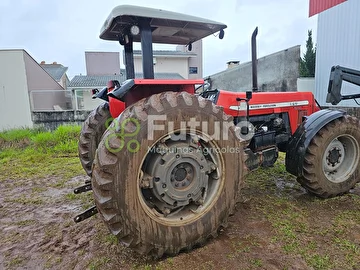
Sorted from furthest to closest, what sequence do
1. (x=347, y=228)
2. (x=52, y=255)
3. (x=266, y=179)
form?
(x=266, y=179)
(x=347, y=228)
(x=52, y=255)

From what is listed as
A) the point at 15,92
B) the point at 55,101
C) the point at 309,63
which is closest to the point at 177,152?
the point at 15,92

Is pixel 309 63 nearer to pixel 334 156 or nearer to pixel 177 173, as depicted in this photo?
pixel 334 156

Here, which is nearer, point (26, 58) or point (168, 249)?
point (168, 249)

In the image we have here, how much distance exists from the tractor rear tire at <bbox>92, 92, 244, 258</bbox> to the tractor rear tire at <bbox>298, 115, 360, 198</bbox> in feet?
3.65

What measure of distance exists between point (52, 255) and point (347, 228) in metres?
2.55

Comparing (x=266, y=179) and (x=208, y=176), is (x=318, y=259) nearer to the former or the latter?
(x=208, y=176)

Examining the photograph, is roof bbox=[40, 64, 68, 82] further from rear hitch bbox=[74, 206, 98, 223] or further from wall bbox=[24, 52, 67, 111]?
rear hitch bbox=[74, 206, 98, 223]

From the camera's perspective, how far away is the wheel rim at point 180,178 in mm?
1835

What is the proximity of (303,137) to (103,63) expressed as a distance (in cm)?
1757

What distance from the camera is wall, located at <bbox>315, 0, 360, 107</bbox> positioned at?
819 centimetres

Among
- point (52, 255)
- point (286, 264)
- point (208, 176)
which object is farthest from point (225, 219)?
point (52, 255)

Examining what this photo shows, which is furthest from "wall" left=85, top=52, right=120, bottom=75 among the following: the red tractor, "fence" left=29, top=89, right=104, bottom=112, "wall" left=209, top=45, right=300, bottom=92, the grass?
the red tractor

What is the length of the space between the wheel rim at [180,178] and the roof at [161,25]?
1.03 meters

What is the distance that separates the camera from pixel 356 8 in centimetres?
805
